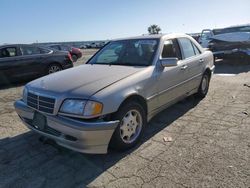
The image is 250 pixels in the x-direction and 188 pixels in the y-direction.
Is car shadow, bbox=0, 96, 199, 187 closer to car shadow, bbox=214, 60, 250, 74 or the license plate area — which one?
the license plate area

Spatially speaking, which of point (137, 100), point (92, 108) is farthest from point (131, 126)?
point (92, 108)

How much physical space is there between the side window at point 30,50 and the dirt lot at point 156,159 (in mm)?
4457

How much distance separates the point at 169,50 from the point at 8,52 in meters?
6.12

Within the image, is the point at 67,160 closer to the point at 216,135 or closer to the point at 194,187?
the point at 194,187

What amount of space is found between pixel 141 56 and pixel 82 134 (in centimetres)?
193

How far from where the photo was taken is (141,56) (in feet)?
14.1

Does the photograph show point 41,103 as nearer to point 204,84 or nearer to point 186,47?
point 186,47

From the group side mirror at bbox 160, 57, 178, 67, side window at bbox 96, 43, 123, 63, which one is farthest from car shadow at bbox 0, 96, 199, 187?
side window at bbox 96, 43, 123, 63

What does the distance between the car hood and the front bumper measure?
348 millimetres

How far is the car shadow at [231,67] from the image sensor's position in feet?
31.5

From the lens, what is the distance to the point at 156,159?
3.34 metres

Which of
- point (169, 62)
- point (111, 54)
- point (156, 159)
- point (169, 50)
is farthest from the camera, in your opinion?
point (111, 54)

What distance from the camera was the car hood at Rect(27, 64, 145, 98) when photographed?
10.5 ft

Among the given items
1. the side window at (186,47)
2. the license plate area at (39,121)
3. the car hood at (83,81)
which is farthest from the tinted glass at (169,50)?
the license plate area at (39,121)
